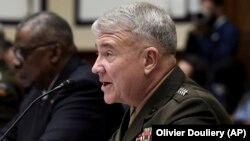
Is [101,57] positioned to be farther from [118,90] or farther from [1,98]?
[1,98]

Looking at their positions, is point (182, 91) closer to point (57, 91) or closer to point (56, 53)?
point (57, 91)

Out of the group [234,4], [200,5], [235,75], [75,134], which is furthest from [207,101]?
[234,4]

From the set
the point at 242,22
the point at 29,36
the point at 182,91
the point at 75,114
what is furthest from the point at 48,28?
the point at 242,22

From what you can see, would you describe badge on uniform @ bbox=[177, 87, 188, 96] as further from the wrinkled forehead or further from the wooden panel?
the wooden panel

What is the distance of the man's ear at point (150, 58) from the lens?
2.45 m

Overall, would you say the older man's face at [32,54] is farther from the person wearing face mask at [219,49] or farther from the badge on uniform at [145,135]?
the person wearing face mask at [219,49]

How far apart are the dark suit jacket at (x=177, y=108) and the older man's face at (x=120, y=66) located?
0.08 metres

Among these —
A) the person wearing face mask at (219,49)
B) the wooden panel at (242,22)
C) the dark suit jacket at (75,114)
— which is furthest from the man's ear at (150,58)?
the wooden panel at (242,22)

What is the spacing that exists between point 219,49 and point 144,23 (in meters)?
3.91

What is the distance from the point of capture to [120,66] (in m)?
2.48

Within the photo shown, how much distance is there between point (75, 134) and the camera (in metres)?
2.94

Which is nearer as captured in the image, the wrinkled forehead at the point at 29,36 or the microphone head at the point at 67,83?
the microphone head at the point at 67,83

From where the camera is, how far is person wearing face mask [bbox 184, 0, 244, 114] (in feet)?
19.8

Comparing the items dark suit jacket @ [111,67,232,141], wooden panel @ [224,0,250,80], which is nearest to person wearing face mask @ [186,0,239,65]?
wooden panel @ [224,0,250,80]
